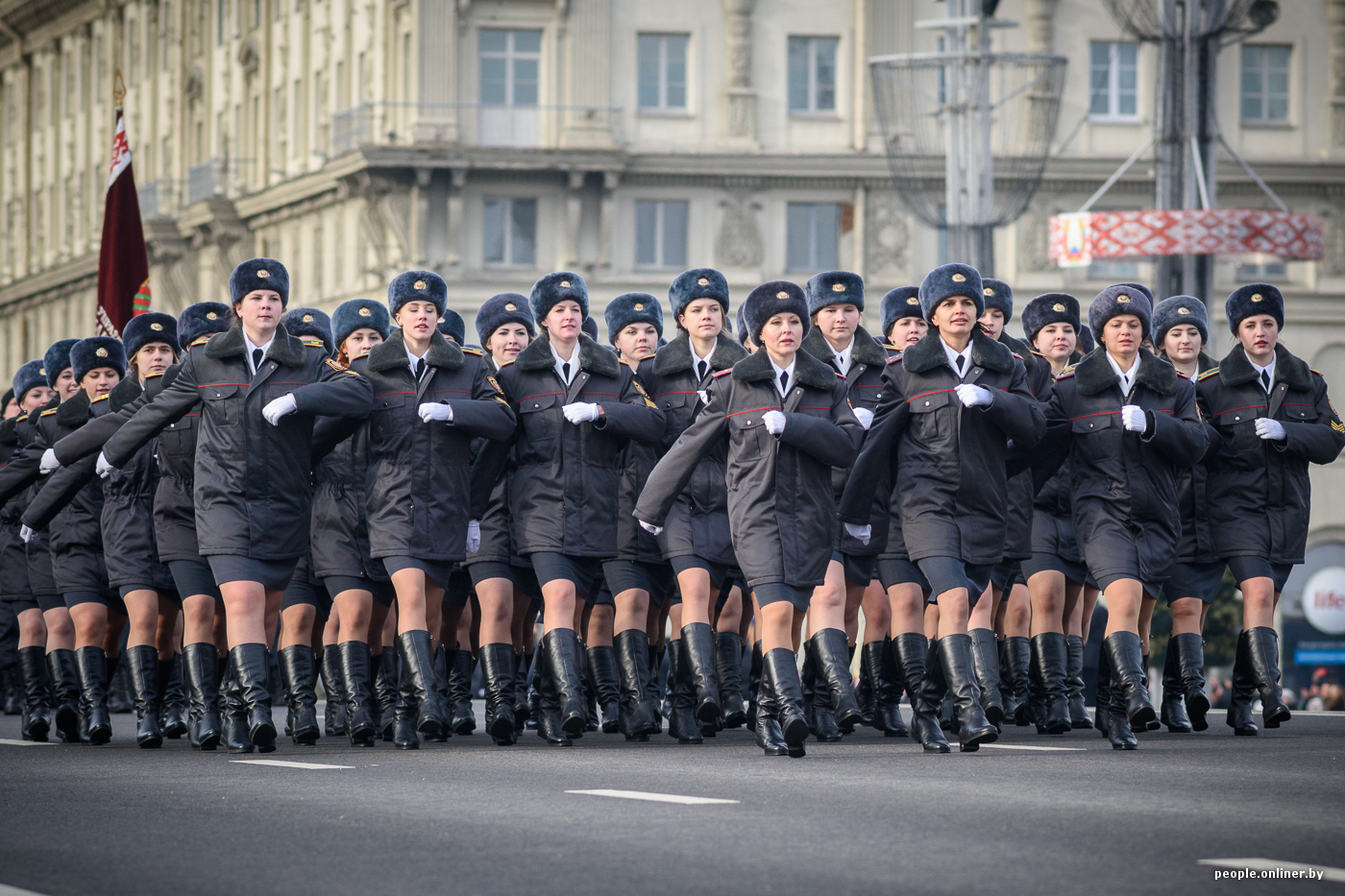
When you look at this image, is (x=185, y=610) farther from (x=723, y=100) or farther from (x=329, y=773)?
(x=723, y=100)

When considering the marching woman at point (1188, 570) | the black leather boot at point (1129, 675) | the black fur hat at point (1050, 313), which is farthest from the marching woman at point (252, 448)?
the marching woman at point (1188, 570)

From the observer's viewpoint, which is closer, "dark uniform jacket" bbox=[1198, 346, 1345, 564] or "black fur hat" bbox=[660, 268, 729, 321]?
"black fur hat" bbox=[660, 268, 729, 321]

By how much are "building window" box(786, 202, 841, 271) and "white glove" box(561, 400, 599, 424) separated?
131ft

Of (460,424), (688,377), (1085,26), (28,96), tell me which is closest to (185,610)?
(460,424)

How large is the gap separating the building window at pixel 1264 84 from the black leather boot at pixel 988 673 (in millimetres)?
42964

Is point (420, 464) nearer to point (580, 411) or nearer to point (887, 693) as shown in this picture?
point (580, 411)

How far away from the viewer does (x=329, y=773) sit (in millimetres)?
10281

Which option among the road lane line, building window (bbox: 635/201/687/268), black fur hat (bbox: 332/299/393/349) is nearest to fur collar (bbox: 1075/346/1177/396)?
black fur hat (bbox: 332/299/393/349)

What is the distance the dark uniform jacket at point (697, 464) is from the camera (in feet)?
40.3

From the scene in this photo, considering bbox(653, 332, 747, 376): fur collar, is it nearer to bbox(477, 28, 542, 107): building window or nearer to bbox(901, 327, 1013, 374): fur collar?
bbox(901, 327, 1013, 374): fur collar

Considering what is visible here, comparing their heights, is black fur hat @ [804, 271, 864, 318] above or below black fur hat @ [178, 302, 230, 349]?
above

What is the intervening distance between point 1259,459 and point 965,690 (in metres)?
2.92

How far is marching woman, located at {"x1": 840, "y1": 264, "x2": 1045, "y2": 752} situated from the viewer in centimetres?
1130

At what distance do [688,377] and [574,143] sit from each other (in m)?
38.0
